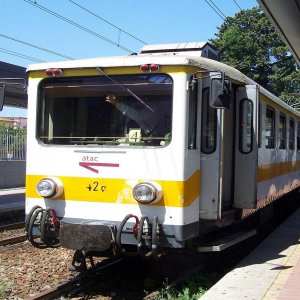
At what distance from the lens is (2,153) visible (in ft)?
71.1

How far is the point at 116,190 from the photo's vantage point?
6496mm

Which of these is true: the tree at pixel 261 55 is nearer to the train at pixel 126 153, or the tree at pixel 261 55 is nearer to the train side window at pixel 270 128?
the train side window at pixel 270 128

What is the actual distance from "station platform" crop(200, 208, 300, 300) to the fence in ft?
47.4

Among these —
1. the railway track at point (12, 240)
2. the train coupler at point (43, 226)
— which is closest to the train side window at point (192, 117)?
the train coupler at point (43, 226)

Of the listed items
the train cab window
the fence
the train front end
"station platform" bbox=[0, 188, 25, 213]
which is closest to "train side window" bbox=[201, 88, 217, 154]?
the train front end

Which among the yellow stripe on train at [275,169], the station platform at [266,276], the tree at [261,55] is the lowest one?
the station platform at [266,276]

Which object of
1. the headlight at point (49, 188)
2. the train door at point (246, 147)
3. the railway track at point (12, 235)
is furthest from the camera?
the railway track at point (12, 235)

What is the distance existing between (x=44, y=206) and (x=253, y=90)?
3.36 metres

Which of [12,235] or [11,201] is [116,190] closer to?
[12,235]

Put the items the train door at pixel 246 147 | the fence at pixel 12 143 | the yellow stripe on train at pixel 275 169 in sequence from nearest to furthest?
1. the train door at pixel 246 147
2. the yellow stripe on train at pixel 275 169
3. the fence at pixel 12 143

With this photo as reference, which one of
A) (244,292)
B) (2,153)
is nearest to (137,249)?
(244,292)

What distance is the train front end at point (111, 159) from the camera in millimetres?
6270

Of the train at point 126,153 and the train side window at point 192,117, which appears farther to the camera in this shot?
the train side window at point 192,117

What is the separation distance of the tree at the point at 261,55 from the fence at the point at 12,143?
64.7ft
